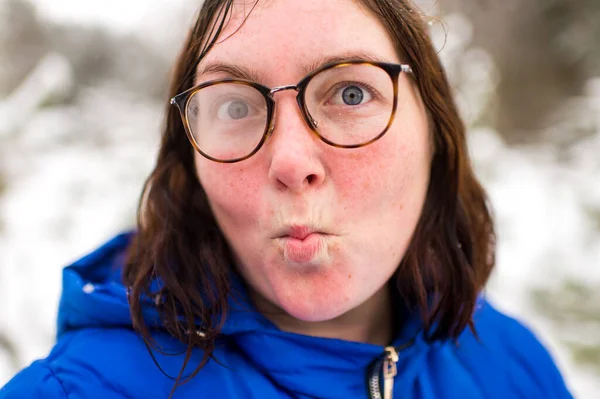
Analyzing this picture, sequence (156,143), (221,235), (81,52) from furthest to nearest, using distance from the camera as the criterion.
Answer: (81,52) → (156,143) → (221,235)

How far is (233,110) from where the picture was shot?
1.02 meters

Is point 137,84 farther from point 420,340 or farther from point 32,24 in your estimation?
point 420,340

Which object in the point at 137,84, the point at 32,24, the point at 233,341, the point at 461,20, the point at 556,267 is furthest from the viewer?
the point at 137,84

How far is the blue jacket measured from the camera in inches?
38.8

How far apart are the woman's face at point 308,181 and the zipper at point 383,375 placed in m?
0.21

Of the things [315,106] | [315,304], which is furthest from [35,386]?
[315,106]

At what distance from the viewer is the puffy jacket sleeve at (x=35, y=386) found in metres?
0.93

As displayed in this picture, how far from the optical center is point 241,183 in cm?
100

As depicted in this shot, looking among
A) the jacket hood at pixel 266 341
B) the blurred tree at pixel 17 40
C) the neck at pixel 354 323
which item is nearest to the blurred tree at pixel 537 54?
the blurred tree at pixel 17 40

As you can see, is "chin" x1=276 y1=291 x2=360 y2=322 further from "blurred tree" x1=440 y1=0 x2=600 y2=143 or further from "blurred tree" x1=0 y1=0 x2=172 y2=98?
"blurred tree" x1=440 y1=0 x2=600 y2=143

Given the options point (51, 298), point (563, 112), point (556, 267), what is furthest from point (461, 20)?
point (51, 298)

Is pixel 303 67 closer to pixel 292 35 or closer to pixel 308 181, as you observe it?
pixel 292 35

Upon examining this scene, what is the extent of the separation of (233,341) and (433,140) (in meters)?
0.69

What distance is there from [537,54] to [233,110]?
25.7 feet
